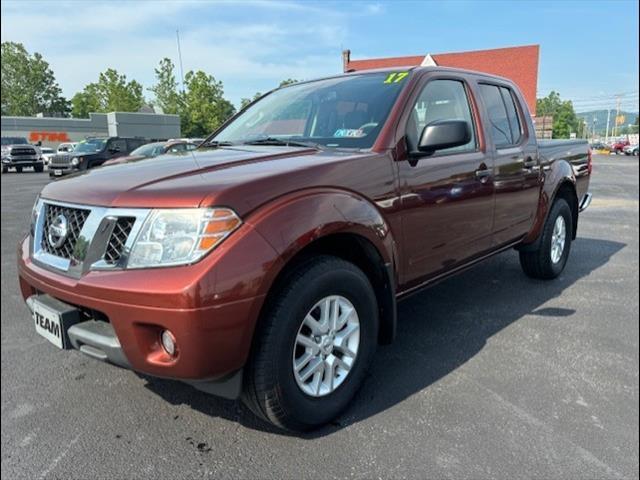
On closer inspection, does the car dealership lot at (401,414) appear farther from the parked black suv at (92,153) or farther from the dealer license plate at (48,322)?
the parked black suv at (92,153)

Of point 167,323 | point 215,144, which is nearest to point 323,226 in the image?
point 167,323

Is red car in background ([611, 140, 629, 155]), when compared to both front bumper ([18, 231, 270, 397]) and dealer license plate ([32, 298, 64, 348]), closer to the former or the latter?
front bumper ([18, 231, 270, 397])

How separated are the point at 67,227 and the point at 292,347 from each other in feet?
3.80

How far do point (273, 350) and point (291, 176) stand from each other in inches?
30.7

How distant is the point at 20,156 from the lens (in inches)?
984

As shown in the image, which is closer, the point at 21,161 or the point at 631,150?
the point at 21,161

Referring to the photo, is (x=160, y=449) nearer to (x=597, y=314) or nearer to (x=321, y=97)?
(x=321, y=97)

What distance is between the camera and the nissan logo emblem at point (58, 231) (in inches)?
89.7

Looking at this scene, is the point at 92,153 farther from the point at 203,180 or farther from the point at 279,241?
the point at 279,241

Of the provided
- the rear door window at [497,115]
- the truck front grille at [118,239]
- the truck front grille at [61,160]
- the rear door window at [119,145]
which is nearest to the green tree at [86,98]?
the truck front grille at [118,239]

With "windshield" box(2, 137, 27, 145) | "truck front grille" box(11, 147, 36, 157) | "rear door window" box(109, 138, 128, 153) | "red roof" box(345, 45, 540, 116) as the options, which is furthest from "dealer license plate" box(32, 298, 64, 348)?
"windshield" box(2, 137, 27, 145)

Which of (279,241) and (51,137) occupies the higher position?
(51,137)

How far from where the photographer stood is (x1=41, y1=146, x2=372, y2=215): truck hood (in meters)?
2.04

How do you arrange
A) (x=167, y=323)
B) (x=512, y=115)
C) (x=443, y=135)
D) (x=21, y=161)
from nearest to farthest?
1. (x=167, y=323)
2. (x=443, y=135)
3. (x=512, y=115)
4. (x=21, y=161)
